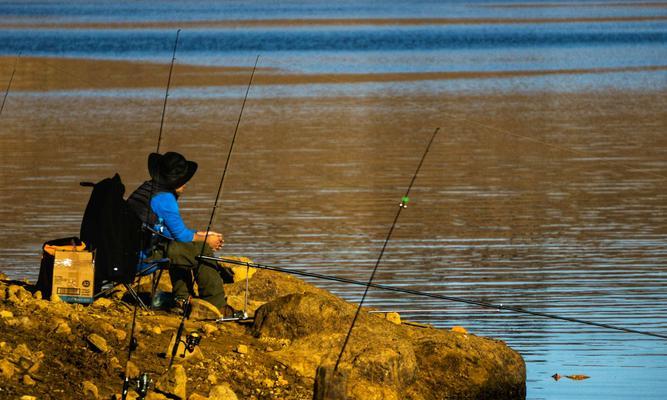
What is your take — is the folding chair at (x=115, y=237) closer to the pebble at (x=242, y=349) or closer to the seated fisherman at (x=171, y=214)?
the seated fisherman at (x=171, y=214)

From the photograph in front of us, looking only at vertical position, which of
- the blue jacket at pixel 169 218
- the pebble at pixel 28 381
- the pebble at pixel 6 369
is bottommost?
the pebble at pixel 28 381

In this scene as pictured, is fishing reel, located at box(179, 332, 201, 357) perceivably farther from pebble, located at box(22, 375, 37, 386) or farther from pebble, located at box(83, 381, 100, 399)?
pebble, located at box(22, 375, 37, 386)

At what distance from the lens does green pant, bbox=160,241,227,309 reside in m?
8.62

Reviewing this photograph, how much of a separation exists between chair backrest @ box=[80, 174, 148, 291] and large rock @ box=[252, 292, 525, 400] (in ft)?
2.59

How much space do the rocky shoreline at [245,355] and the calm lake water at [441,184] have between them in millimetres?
553

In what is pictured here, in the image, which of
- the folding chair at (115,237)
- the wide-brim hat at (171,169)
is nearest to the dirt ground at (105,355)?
the folding chair at (115,237)

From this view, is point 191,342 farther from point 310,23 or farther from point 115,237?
point 310,23

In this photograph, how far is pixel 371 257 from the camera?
12516 mm

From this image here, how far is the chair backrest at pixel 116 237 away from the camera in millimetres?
8203

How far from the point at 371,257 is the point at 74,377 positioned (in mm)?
5680

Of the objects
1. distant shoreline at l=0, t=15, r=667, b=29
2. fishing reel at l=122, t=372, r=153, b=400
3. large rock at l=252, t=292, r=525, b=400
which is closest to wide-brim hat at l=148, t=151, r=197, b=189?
A: large rock at l=252, t=292, r=525, b=400

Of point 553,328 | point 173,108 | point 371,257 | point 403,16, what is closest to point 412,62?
point 173,108

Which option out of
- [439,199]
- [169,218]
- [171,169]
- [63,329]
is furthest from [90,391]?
[439,199]

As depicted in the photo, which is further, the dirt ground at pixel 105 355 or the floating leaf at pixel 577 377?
the floating leaf at pixel 577 377
